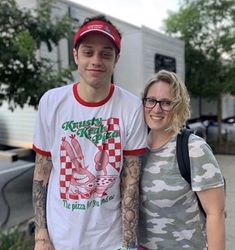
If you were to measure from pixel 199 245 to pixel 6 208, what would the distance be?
372cm

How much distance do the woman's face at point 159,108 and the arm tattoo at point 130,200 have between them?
0.60ft

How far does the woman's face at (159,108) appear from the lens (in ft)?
5.25

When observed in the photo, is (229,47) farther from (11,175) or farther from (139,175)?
(139,175)

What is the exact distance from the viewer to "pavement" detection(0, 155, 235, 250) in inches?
169

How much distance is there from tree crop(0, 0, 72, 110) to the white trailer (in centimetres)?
50

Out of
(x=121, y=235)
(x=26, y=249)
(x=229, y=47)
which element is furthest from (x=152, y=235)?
(x=229, y=47)

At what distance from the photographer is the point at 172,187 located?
1.56 metres

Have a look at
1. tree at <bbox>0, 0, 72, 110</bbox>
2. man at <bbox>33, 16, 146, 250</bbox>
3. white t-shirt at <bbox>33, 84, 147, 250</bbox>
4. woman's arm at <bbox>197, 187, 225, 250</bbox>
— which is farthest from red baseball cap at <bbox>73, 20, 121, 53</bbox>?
tree at <bbox>0, 0, 72, 110</bbox>

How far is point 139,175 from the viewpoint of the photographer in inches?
63.1

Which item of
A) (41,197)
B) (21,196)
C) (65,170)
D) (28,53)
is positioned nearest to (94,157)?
(65,170)

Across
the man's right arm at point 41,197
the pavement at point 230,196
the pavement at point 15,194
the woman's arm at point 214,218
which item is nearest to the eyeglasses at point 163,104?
the woman's arm at point 214,218

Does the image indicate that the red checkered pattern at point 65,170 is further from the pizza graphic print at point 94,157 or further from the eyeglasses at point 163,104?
the eyeglasses at point 163,104

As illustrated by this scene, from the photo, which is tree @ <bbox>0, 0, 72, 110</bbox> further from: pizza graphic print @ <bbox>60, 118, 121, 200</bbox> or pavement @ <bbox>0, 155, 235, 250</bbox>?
pizza graphic print @ <bbox>60, 118, 121, 200</bbox>

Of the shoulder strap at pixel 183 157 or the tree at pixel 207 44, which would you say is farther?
the tree at pixel 207 44
